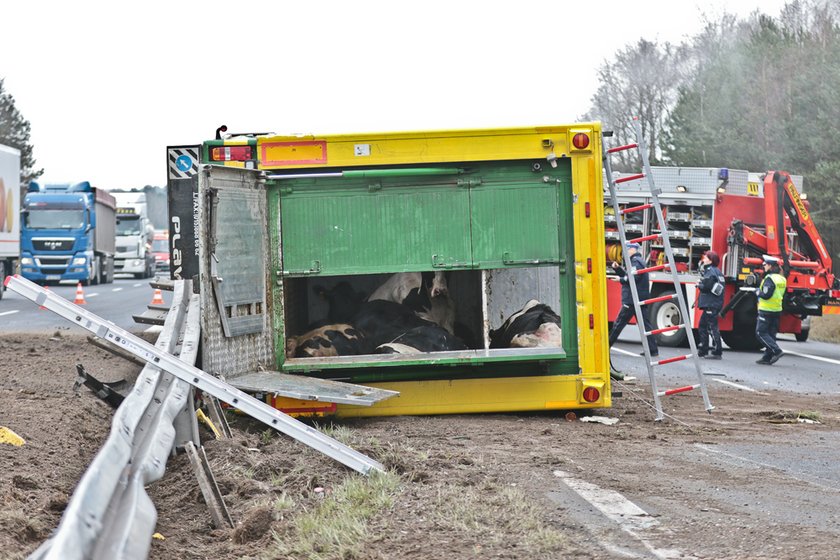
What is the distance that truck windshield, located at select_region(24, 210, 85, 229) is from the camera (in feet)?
148

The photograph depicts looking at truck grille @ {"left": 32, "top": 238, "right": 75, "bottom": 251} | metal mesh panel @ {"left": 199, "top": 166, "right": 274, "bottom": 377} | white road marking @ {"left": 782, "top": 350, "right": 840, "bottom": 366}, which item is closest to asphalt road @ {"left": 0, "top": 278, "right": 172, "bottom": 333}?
truck grille @ {"left": 32, "top": 238, "right": 75, "bottom": 251}

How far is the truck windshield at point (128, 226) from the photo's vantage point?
58.6m

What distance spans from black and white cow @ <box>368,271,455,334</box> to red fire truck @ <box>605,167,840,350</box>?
11.2m

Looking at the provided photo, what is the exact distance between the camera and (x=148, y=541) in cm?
494

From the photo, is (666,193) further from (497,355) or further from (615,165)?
(615,165)

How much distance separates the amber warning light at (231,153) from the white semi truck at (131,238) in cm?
4951

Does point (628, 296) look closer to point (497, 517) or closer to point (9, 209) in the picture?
point (497, 517)

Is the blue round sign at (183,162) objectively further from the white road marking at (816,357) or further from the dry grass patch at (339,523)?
the white road marking at (816,357)

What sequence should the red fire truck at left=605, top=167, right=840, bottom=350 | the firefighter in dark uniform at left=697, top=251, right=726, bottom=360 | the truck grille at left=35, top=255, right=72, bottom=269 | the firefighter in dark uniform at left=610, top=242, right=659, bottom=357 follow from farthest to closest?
the truck grille at left=35, top=255, right=72, bottom=269 → the red fire truck at left=605, top=167, right=840, bottom=350 → the firefighter in dark uniform at left=697, top=251, right=726, bottom=360 → the firefighter in dark uniform at left=610, top=242, right=659, bottom=357

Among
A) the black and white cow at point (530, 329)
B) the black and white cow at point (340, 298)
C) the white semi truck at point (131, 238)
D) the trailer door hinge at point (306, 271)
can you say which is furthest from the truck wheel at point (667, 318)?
the white semi truck at point (131, 238)

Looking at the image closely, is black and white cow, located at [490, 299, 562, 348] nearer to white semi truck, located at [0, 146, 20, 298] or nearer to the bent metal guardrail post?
the bent metal guardrail post

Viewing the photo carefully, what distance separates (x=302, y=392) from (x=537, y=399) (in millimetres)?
2058

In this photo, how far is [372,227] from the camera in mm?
10039

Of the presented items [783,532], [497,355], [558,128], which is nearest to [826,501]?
[783,532]
